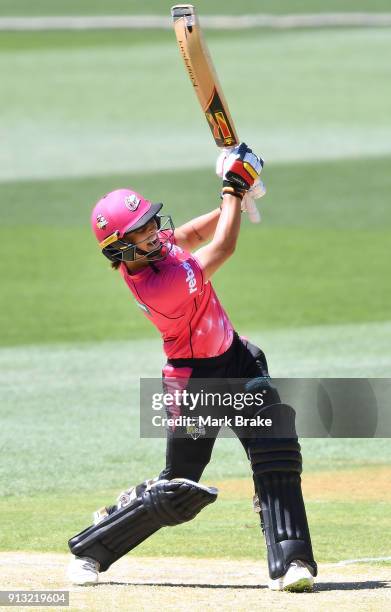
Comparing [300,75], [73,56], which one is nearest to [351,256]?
[300,75]

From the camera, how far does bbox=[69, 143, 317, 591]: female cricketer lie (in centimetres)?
677

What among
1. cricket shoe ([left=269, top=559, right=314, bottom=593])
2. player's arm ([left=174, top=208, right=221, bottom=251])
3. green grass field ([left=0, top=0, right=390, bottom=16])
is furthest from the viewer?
green grass field ([left=0, top=0, right=390, bottom=16])

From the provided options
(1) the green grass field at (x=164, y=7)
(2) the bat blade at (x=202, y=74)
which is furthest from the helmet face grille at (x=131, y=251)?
(1) the green grass field at (x=164, y=7)

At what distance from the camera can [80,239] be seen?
69.2ft

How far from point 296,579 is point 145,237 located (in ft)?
6.08

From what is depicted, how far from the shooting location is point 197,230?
298 inches

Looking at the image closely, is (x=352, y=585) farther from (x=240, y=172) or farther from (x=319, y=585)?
(x=240, y=172)

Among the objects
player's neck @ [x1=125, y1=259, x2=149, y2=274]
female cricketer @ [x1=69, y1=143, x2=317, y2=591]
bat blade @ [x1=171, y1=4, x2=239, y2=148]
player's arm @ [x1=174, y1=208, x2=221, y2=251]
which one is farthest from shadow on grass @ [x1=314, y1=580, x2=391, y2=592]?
bat blade @ [x1=171, y1=4, x2=239, y2=148]

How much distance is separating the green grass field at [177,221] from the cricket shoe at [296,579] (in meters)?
1.05

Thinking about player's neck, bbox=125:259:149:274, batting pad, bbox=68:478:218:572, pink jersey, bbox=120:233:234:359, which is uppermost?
player's neck, bbox=125:259:149:274

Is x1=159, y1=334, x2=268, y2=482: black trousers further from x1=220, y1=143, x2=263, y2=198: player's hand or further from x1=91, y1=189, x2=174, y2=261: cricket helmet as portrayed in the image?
x1=220, y1=143, x2=263, y2=198: player's hand

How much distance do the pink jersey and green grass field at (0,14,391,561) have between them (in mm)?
1390

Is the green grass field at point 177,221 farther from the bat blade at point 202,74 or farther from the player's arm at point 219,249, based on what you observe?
the bat blade at point 202,74

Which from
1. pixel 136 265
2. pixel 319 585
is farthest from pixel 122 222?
pixel 319 585
